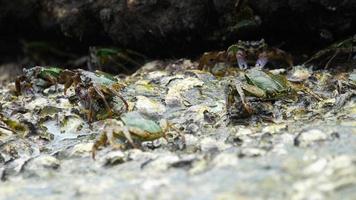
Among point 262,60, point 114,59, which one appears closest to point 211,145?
point 262,60

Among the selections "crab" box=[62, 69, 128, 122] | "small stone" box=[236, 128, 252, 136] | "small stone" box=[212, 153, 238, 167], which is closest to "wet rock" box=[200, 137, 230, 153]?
"small stone" box=[236, 128, 252, 136]

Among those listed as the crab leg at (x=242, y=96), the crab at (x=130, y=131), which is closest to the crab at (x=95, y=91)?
the crab at (x=130, y=131)

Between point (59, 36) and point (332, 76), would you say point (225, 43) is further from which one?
point (59, 36)

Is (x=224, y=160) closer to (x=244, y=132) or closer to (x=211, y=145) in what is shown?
(x=211, y=145)

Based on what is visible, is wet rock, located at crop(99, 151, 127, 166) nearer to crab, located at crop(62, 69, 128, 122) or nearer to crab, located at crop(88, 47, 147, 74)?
A: crab, located at crop(62, 69, 128, 122)

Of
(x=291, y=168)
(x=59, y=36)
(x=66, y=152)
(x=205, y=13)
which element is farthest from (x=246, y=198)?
(x=59, y=36)

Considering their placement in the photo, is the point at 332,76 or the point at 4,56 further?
the point at 4,56

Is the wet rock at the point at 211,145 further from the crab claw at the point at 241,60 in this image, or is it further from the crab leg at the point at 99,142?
the crab claw at the point at 241,60
